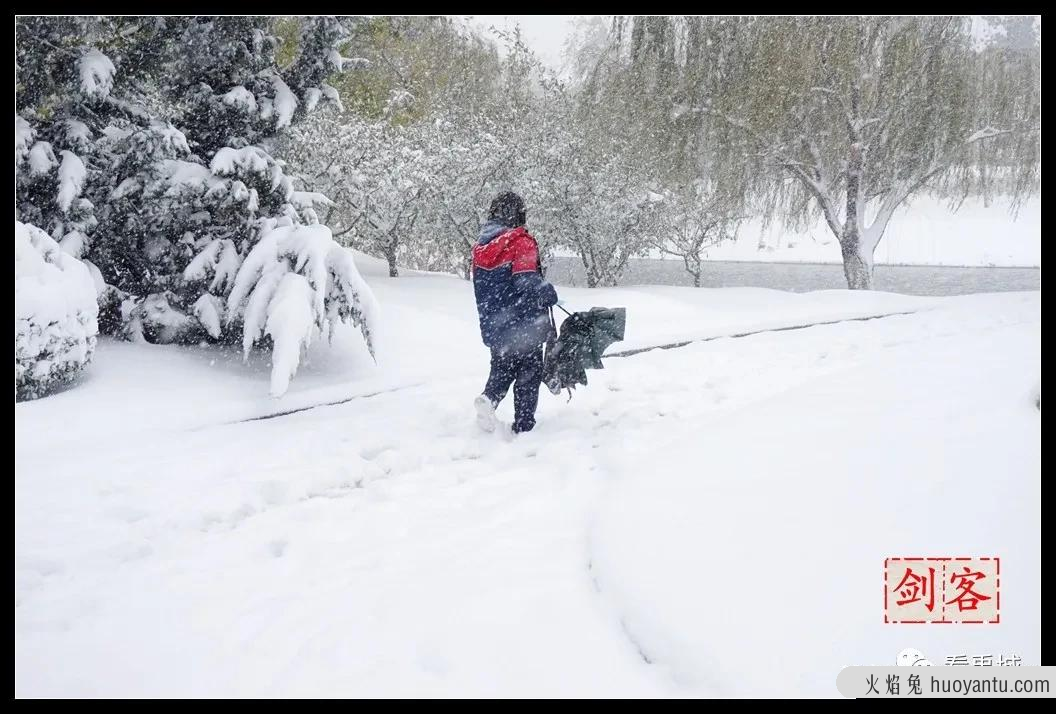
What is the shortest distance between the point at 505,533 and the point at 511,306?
1401 mm

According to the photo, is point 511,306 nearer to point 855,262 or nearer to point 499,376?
point 499,376

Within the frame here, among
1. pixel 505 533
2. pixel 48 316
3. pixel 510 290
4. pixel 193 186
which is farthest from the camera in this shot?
pixel 193 186

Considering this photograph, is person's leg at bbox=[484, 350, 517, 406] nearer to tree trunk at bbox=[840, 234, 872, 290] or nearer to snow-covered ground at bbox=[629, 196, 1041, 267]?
snow-covered ground at bbox=[629, 196, 1041, 267]

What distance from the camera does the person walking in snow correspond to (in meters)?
3.76

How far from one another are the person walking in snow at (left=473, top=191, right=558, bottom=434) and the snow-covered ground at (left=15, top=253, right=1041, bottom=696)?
0.20 meters

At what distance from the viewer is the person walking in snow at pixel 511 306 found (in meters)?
3.76

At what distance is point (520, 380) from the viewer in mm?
4031

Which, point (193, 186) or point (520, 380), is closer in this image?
point (520, 380)

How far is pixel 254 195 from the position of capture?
15.8 ft

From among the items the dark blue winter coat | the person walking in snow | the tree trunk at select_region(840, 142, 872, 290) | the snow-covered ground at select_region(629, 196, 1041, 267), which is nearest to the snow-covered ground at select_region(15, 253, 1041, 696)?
the person walking in snow

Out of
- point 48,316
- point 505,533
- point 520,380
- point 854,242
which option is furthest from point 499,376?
point 854,242

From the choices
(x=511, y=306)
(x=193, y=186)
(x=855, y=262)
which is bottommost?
(x=511, y=306)
